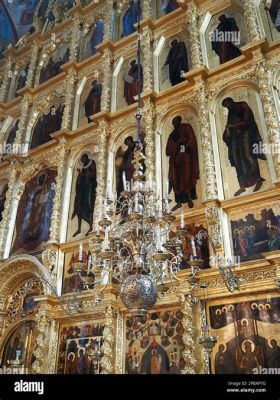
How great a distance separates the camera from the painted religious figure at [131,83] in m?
10.3

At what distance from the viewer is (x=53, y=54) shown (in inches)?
543

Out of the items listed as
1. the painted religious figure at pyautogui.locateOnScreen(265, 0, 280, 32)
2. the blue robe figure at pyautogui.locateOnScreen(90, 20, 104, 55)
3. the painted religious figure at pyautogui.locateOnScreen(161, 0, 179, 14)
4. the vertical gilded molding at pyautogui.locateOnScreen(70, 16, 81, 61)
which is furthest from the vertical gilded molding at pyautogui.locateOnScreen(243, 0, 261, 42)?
the vertical gilded molding at pyautogui.locateOnScreen(70, 16, 81, 61)

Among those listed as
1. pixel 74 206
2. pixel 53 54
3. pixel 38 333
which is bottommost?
pixel 38 333

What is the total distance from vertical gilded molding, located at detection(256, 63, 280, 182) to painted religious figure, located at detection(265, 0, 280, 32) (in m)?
1.32

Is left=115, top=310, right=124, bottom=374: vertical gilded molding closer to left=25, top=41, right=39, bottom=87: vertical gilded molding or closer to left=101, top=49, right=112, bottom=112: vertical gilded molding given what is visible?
left=101, top=49, right=112, bottom=112: vertical gilded molding

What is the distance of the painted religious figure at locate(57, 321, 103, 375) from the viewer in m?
7.24

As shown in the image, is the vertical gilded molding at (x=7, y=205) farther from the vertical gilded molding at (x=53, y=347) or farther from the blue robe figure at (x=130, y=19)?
the blue robe figure at (x=130, y=19)

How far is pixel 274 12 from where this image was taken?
8555 millimetres

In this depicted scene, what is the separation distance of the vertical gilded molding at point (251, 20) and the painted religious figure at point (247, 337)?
5.56 metres

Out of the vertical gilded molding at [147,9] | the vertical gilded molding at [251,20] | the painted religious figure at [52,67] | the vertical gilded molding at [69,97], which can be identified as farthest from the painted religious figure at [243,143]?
the painted religious figure at [52,67]

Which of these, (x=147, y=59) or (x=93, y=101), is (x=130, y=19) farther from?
(x=93, y=101)

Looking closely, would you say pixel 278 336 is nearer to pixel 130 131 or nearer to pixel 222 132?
pixel 222 132
